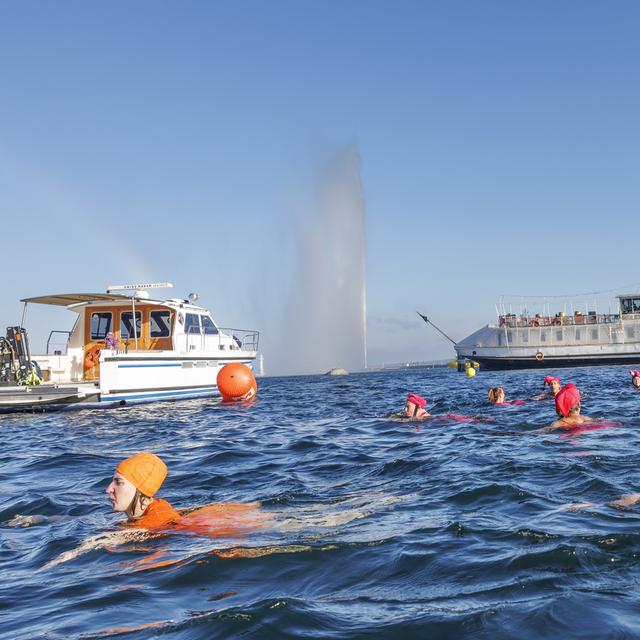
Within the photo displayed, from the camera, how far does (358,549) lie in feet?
17.8

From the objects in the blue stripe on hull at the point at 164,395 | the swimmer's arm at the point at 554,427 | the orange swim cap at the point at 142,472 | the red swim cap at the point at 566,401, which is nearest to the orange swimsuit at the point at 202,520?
the orange swim cap at the point at 142,472

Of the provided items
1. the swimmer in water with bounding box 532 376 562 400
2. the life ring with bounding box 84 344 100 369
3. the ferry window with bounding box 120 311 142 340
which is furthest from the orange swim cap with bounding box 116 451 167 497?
the life ring with bounding box 84 344 100 369

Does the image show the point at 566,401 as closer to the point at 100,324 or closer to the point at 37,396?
the point at 37,396

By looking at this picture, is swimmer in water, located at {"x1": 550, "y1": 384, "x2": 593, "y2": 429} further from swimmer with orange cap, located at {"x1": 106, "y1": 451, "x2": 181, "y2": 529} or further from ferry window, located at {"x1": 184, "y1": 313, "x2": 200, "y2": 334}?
ferry window, located at {"x1": 184, "y1": 313, "x2": 200, "y2": 334}

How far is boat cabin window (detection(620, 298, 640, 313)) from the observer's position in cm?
6225

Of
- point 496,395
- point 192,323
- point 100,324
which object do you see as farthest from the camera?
point 192,323

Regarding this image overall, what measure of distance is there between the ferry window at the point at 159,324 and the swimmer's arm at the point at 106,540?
1927 cm

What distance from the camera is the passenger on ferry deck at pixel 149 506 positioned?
6.28 metres

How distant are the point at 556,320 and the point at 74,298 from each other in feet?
166

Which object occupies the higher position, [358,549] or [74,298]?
[74,298]

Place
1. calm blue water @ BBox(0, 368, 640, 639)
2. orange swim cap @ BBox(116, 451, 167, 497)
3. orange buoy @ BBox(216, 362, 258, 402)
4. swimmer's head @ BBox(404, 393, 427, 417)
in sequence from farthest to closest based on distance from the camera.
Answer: orange buoy @ BBox(216, 362, 258, 402)
swimmer's head @ BBox(404, 393, 427, 417)
orange swim cap @ BBox(116, 451, 167, 497)
calm blue water @ BBox(0, 368, 640, 639)

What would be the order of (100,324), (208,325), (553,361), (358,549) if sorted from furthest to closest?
(553,361), (208,325), (100,324), (358,549)

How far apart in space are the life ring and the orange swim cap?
64.4 ft

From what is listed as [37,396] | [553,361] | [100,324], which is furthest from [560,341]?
[37,396]
